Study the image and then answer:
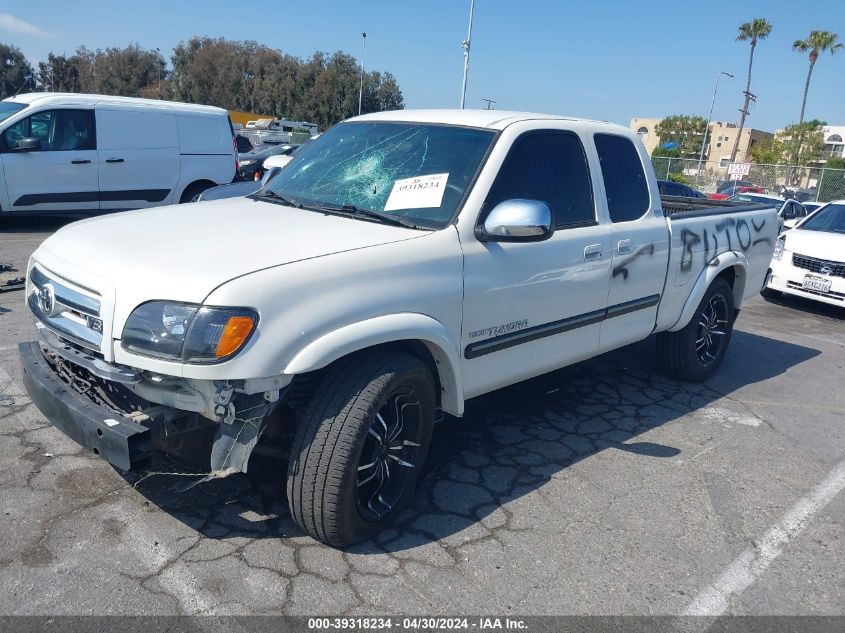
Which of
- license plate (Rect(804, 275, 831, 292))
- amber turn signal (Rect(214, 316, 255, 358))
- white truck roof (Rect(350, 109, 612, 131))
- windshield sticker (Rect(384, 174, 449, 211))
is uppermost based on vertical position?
white truck roof (Rect(350, 109, 612, 131))

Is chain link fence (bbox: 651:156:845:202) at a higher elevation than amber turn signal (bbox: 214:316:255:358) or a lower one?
higher

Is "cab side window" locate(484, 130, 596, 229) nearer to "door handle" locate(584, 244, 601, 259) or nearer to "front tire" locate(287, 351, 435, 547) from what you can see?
"door handle" locate(584, 244, 601, 259)

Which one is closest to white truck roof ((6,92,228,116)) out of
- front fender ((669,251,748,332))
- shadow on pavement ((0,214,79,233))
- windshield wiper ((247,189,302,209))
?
shadow on pavement ((0,214,79,233))

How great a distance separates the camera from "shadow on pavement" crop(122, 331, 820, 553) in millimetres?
3289

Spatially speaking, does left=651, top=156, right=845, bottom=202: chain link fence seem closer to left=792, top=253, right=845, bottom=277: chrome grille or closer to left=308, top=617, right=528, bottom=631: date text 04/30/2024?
left=792, top=253, right=845, bottom=277: chrome grille

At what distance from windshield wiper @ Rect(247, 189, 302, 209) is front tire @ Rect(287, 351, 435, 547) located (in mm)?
1242

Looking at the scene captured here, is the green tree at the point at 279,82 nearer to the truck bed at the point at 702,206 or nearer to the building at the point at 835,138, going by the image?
the truck bed at the point at 702,206

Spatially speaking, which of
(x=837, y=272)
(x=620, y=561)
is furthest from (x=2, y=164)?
(x=837, y=272)

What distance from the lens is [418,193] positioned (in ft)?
11.6

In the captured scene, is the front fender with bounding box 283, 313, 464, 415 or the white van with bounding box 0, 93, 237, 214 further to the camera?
the white van with bounding box 0, 93, 237, 214

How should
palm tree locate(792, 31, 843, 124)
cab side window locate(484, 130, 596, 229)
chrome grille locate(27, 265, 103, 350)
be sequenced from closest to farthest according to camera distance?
chrome grille locate(27, 265, 103, 350) < cab side window locate(484, 130, 596, 229) < palm tree locate(792, 31, 843, 124)

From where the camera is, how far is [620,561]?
316cm

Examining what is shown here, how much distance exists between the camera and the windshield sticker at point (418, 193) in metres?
3.50

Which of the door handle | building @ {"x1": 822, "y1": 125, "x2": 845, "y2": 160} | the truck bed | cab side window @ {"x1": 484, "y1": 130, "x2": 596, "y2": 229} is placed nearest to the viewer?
cab side window @ {"x1": 484, "y1": 130, "x2": 596, "y2": 229}
